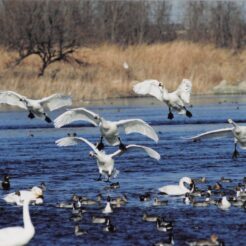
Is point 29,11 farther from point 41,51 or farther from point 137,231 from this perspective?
point 137,231

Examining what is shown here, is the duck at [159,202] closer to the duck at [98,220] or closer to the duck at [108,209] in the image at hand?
the duck at [108,209]

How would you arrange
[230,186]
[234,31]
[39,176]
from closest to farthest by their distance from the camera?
1. [230,186]
2. [39,176]
3. [234,31]

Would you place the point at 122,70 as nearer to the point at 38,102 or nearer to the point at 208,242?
the point at 38,102

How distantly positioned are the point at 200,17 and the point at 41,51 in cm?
3145

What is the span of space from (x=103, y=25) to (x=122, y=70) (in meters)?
26.6

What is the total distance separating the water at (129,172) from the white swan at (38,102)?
1.60 meters

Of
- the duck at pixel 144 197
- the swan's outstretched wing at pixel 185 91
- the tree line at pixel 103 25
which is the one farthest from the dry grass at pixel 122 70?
the duck at pixel 144 197

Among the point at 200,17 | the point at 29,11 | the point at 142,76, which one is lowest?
the point at 142,76

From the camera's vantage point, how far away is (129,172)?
25.4 m

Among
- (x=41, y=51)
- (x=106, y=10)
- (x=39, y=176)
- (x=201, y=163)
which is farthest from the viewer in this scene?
(x=106, y=10)


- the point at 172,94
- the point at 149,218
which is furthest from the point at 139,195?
the point at 149,218

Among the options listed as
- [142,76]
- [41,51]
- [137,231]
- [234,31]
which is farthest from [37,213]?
[234,31]

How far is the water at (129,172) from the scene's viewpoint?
17.2 m

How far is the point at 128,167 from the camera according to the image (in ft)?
87.4
